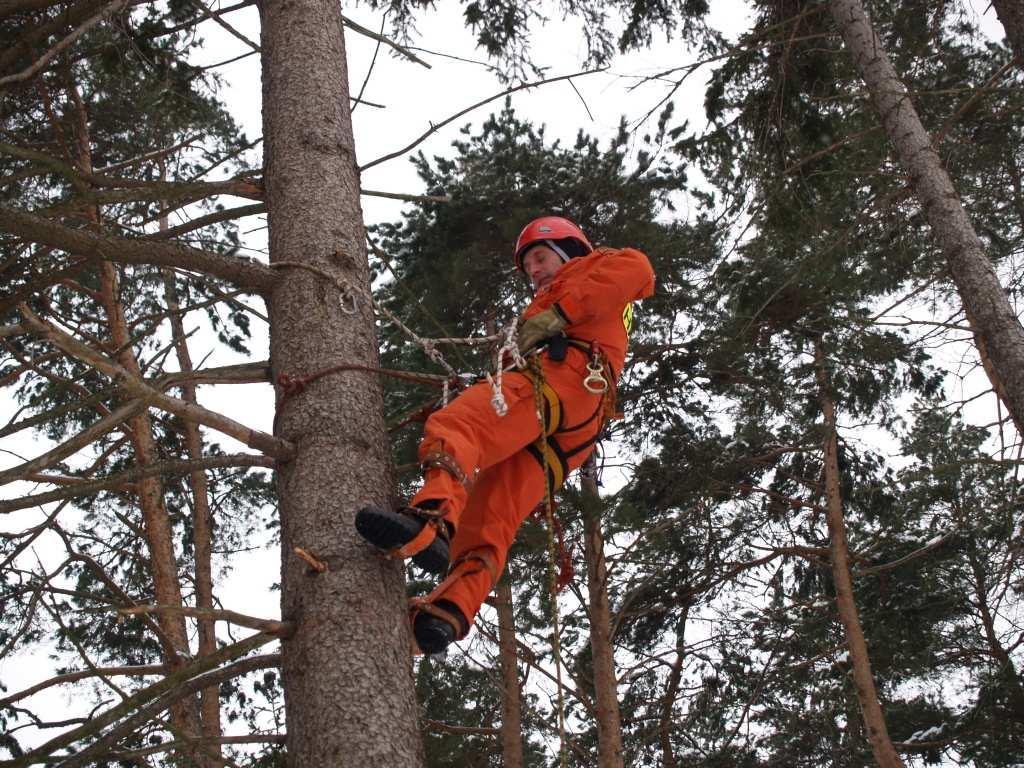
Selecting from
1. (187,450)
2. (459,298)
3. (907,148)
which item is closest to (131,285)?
(187,450)

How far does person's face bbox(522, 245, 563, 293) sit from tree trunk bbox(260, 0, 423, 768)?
109 cm

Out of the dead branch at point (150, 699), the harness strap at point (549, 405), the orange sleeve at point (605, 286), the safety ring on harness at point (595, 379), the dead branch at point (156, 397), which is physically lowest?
the dead branch at point (150, 699)

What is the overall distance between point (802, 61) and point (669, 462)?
380 cm

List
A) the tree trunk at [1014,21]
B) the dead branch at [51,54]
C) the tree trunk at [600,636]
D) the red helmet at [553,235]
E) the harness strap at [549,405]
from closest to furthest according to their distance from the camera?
the dead branch at [51,54] → the harness strap at [549,405] → the red helmet at [553,235] → the tree trunk at [1014,21] → the tree trunk at [600,636]

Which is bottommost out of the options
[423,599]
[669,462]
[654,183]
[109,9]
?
[423,599]

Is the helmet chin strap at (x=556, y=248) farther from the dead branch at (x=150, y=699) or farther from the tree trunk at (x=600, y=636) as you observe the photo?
the tree trunk at (x=600, y=636)

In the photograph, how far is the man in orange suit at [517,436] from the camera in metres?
3.00

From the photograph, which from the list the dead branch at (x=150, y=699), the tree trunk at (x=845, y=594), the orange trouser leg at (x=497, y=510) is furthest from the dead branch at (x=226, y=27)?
the tree trunk at (x=845, y=594)

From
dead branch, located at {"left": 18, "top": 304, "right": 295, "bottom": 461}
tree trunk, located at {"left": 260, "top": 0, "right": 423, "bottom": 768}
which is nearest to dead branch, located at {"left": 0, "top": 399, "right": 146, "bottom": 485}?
dead branch, located at {"left": 18, "top": 304, "right": 295, "bottom": 461}

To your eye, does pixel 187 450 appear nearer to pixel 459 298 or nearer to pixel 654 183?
pixel 459 298

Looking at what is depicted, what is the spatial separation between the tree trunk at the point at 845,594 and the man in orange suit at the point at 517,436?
6185 millimetres

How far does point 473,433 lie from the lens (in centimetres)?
330

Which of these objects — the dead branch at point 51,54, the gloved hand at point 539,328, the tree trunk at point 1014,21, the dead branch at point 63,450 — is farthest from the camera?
the tree trunk at point 1014,21

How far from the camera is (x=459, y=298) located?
28.9 ft
